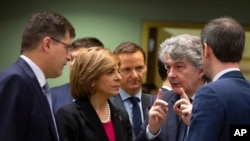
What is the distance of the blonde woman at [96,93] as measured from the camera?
2.15 meters

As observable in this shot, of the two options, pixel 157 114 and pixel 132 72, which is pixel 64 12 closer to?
pixel 132 72

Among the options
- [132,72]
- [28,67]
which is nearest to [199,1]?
[132,72]

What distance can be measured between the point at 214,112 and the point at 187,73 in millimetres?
660

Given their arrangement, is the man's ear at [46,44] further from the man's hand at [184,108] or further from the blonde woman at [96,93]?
the man's hand at [184,108]

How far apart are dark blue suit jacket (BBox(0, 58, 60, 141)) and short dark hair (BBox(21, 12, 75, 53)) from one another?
134mm

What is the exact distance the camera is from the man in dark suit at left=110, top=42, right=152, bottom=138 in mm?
2822

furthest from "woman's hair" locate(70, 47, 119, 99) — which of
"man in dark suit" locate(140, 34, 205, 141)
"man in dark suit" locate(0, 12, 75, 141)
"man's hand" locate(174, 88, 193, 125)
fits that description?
"man's hand" locate(174, 88, 193, 125)

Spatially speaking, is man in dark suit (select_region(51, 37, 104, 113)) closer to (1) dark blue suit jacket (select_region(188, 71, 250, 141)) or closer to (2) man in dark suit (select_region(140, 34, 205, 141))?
(2) man in dark suit (select_region(140, 34, 205, 141))

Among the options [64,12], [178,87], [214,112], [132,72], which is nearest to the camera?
[214,112]

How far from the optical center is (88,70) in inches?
87.3

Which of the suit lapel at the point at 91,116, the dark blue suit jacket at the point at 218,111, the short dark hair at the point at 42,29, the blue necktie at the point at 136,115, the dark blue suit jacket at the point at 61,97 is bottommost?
the blue necktie at the point at 136,115

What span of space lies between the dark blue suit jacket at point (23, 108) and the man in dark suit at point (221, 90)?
59 cm

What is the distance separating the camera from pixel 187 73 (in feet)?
7.28

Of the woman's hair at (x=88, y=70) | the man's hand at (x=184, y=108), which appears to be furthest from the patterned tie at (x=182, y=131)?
the woman's hair at (x=88, y=70)
